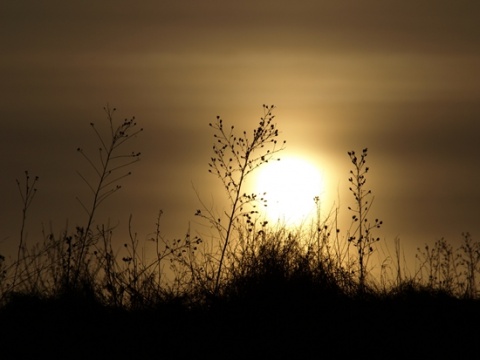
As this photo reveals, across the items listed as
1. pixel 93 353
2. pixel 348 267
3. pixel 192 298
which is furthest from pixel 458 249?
pixel 93 353

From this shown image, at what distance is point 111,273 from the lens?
8047mm

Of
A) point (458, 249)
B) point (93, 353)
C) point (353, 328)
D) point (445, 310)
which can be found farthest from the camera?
point (458, 249)

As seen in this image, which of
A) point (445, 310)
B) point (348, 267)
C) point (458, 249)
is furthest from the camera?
point (458, 249)

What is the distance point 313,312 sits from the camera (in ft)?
24.8

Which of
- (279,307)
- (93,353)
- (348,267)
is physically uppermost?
(348,267)

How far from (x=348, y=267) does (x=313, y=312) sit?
126cm

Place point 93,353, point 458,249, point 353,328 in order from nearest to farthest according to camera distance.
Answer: point 93,353 < point 353,328 < point 458,249

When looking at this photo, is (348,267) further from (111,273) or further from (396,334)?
(111,273)

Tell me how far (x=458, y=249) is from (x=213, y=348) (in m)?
3.88

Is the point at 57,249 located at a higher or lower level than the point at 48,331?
higher

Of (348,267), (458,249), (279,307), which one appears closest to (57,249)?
(279,307)

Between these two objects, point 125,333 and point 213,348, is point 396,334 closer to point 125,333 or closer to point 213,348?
point 213,348

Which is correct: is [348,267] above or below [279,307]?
above

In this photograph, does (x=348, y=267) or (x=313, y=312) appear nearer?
(x=313, y=312)
